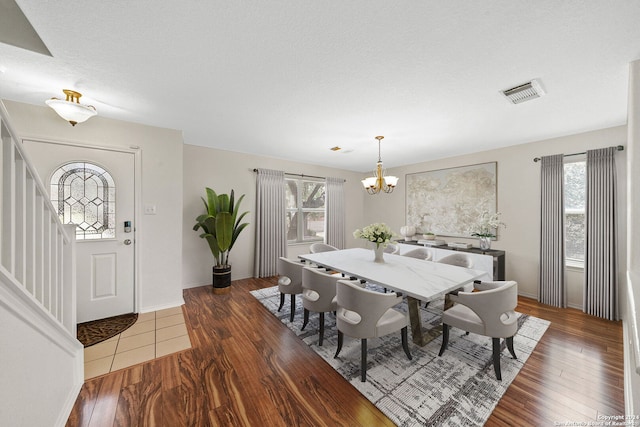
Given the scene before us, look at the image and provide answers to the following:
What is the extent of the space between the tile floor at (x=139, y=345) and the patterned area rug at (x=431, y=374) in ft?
3.97

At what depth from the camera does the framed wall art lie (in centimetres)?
415

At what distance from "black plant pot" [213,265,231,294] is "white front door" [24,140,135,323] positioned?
1066 millimetres

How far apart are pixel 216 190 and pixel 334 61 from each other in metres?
3.28

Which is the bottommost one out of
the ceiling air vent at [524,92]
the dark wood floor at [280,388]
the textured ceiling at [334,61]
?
the dark wood floor at [280,388]

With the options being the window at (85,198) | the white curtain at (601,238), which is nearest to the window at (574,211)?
the white curtain at (601,238)

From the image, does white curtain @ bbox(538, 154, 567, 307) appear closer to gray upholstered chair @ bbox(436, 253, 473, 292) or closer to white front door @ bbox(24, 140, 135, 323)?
gray upholstered chair @ bbox(436, 253, 473, 292)

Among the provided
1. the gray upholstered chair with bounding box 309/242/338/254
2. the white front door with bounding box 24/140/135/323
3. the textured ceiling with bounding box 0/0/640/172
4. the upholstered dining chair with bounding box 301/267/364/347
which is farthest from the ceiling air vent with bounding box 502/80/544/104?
the white front door with bounding box 24/140/135/323

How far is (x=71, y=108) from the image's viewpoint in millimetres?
Answer: 2105

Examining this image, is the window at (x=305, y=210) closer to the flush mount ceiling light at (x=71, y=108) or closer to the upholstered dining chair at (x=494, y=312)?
the flush mount ceiling light at (x=71, y=108)

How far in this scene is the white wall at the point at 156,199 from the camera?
287 centimetres

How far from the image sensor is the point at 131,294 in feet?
9.89

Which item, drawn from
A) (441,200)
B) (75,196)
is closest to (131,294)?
(75,196)

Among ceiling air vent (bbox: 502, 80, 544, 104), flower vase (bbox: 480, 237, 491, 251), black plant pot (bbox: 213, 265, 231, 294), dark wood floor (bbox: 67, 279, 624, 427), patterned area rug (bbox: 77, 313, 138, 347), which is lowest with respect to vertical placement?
dark wood floor (bbox: 67, 279, 624, 427)

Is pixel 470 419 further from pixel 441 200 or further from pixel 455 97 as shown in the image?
pixel 441 200
